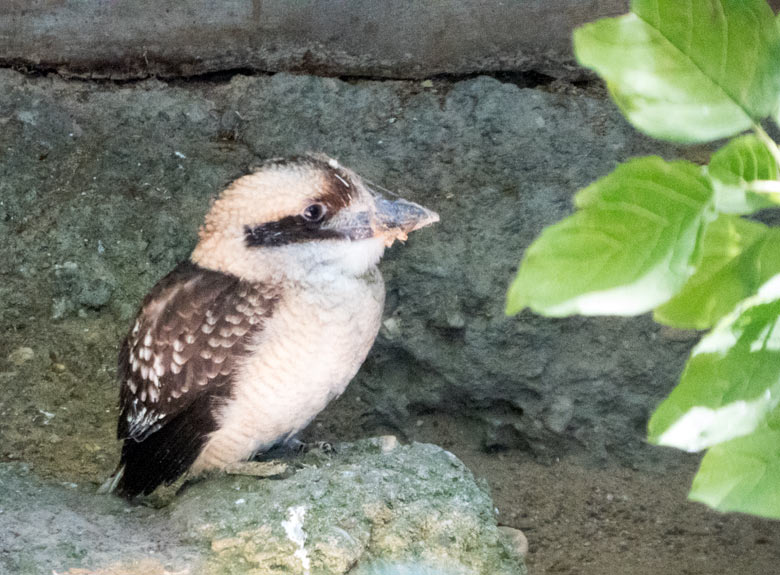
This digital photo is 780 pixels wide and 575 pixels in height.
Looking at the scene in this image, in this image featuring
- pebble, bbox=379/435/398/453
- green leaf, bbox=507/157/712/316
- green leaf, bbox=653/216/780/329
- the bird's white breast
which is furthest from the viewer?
pebble, bbox=379/435/398/453

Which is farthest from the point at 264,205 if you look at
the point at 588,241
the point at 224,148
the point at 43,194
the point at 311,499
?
the point at 588,241

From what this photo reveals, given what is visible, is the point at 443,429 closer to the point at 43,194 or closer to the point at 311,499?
the point at 311,499

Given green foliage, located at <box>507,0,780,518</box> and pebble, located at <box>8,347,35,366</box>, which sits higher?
green foliage, located at <box>507,0,780,518</box>

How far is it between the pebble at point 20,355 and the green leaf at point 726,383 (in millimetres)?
2708

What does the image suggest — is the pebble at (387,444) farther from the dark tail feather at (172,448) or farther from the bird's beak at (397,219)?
the bird's beak at (397,219)

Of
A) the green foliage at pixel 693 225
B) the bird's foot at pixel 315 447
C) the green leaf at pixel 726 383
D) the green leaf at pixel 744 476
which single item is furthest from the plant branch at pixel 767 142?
the bird's foot at pixel 315 447

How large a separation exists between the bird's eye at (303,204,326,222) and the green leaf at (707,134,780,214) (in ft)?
5.16

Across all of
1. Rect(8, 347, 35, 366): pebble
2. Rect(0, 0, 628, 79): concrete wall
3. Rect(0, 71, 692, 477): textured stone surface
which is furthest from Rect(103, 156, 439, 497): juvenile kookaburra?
Rect(0, 0, 628, 79): concrete wall

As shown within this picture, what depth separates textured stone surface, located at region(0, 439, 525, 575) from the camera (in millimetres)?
2082

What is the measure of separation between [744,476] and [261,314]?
1.65 m

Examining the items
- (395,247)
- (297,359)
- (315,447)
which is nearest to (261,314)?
(297,359)

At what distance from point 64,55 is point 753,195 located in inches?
121

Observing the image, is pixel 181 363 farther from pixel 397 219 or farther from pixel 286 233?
pixel 397 219

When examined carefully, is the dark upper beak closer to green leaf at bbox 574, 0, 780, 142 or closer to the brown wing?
the brown wing
